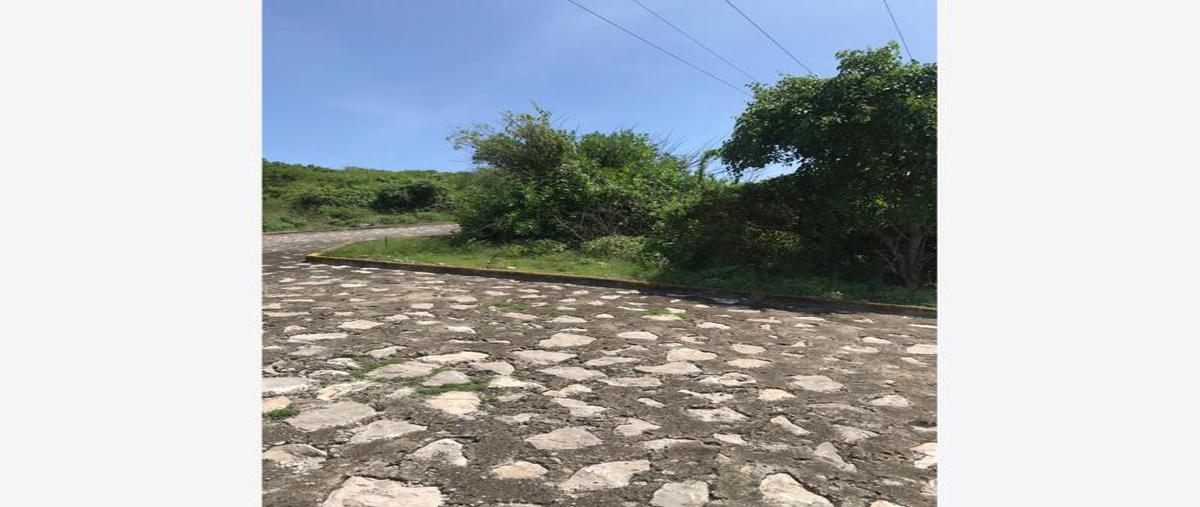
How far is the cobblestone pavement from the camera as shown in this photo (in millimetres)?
1994

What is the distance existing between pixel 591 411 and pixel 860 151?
19.2 feet

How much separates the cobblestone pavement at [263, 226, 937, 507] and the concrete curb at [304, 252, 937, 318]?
42.2 inches

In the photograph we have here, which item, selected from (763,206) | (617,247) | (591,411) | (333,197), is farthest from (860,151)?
(333,197)

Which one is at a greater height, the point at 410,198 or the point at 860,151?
the point at 410,198

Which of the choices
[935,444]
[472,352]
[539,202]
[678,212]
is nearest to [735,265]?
[678,212]

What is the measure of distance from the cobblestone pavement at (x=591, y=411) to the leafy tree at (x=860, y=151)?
2647 mm

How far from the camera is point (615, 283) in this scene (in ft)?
24.9

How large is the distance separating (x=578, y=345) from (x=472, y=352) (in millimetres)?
Answer: 730

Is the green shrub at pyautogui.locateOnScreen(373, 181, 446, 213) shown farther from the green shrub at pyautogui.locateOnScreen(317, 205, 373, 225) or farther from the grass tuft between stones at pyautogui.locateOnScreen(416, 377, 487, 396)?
the grass tuft between stones at pyautogui.locateOnScreen(416, 377, 487, 396)

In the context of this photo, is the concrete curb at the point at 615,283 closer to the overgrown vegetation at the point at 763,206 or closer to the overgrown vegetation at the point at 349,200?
the overgrown vegetation at the point at 763,206

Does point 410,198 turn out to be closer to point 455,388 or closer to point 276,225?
point 276,225

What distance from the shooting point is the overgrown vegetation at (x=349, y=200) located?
21.9 meters

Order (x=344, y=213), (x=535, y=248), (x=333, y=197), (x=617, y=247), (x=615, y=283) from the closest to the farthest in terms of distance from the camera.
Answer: (x=615, y=283) → (x=617, y=247) → (x=535, y=248) → (x=344, y=213) → (x=333, y=197)

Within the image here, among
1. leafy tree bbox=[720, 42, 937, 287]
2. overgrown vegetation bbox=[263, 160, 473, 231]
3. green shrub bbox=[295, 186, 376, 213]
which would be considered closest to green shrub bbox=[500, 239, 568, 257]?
leafy tree bbox=[720, 42, 937, 287]
